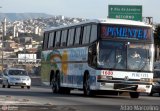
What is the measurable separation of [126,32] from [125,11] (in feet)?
88.4

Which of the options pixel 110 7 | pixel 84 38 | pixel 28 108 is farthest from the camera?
pixel 110 7

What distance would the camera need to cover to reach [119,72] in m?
29.4

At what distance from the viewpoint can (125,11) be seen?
186 ft

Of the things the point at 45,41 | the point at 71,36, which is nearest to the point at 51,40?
the point at 45,41

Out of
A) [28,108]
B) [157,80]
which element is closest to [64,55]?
[157,80]

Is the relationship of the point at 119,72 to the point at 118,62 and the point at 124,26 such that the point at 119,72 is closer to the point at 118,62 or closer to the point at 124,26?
the point at 118,62

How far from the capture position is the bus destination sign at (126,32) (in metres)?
29.8

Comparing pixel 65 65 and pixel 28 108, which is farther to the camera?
pixel 65 65

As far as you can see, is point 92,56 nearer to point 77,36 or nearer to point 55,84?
point 77,36

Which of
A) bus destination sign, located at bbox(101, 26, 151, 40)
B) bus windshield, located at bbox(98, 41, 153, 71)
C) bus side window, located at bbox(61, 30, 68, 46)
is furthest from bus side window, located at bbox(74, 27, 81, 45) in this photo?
bus windshield, located at bbox(98, 41, 153, 71)

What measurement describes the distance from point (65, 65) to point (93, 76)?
16.4ft

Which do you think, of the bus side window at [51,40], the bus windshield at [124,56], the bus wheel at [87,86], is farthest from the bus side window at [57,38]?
the bus windshield at [124,56]

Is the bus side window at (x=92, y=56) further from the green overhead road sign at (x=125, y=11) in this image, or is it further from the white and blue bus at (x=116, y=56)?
the green overhead road sign at (x=125, y=11)

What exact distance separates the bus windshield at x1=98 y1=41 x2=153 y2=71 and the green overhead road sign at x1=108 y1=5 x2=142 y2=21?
27.1 m
